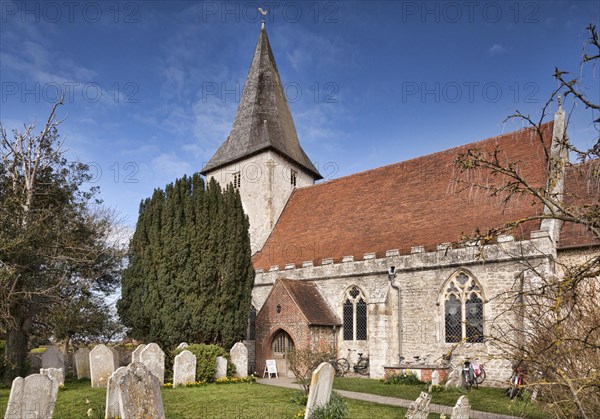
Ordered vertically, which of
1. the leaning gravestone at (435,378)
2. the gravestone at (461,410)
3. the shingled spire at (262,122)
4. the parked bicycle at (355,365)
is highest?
the shingled spire at (262,122)

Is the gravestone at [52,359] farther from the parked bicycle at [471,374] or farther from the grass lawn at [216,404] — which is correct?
the parked bicycle at [471,374]

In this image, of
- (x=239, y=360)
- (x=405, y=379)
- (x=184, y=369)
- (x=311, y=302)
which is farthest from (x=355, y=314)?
(x=184, y=369)

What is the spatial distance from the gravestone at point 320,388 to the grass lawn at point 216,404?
0.90m

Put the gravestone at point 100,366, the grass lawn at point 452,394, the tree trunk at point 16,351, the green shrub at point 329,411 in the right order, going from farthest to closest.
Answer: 1. the tree trunk at point 16,351
2. the gravestone at point 100,366
3. the grass lawn at point 452,394
4. the green shrub at point 329,411

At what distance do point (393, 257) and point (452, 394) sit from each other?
5.38 metres

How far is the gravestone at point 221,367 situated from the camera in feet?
45.1

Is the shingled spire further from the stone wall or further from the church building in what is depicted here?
the stone wall

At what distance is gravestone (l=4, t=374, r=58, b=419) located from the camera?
718 cm

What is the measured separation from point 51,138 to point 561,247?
17.3 meters

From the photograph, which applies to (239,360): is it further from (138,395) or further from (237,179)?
(237,179)

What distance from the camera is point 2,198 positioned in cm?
1503

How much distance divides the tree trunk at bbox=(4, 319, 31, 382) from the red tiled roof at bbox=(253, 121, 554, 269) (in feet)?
32.0

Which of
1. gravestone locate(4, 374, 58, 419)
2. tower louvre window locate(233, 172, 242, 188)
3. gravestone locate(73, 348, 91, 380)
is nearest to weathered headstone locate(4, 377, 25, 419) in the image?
gravestone locate(4, 374, 58, 419)

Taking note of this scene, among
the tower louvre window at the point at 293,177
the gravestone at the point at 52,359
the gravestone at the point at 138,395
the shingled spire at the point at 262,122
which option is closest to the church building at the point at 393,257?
the shingled spire at the point at 262,122
